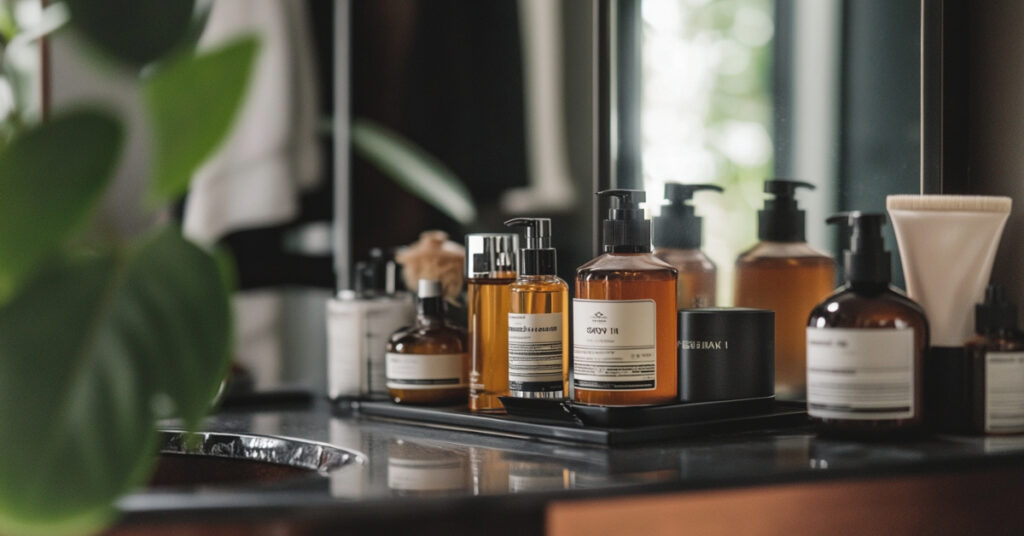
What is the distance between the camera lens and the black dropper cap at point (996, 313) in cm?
87

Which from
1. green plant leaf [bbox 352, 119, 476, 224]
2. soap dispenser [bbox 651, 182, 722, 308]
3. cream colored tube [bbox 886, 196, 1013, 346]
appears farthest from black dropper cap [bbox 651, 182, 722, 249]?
green plant leaf [bbox 352, 119, 476, 224]

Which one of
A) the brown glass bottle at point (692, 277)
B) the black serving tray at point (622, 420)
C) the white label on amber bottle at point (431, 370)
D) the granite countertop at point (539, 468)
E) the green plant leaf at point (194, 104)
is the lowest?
the granite countertop at point (539, 468)

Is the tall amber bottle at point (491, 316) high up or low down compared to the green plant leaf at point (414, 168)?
down

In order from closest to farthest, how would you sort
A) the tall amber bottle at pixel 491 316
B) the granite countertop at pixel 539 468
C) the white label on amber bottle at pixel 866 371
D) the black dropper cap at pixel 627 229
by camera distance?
1. the granite countertop at pixel 539 468
2. the white label on amber bottle at pixel 866 371
3. the black dropper cap at pixel 627 229
4. the tall amber bottle at pixel 491 316

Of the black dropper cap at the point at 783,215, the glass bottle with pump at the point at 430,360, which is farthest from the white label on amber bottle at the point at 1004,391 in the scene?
the glass bottle with pump at the point at 430,360

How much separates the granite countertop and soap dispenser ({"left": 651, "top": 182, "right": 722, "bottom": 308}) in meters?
0.17

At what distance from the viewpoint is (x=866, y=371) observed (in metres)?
0.85

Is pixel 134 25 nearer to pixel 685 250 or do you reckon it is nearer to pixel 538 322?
pixel 538 322

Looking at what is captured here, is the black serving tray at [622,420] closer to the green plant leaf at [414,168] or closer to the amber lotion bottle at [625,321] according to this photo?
the amber lotion bottle at [625,321]

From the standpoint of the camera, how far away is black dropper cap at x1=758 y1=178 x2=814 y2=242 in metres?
1.05

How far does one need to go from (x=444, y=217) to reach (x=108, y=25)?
41.5 inches

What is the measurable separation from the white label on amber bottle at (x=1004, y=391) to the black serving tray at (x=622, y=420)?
18 cm

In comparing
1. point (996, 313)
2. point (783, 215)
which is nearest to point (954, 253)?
point (996, 313)

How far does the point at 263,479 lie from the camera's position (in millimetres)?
1000
